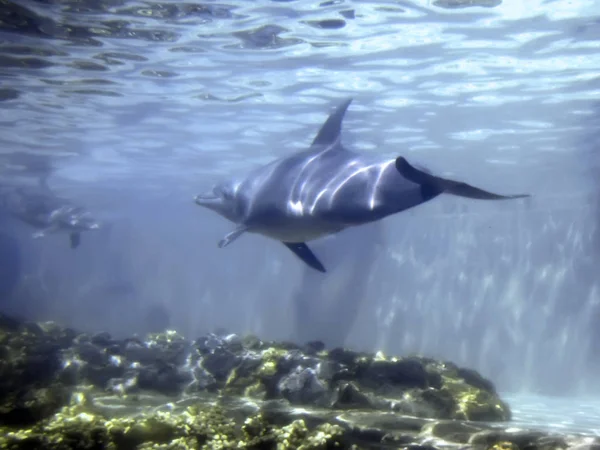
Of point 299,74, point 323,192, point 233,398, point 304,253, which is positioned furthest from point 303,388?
point 299,74

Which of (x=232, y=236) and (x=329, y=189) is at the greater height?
(x=329, y=189)

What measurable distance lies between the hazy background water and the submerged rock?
8121 mm

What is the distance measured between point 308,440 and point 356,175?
2.70 m

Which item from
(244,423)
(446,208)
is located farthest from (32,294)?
(244,423)

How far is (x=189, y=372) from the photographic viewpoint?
373 inches

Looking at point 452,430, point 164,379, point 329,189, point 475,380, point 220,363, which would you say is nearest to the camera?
point 452,430

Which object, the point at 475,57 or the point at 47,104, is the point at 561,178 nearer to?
the point at 475,57

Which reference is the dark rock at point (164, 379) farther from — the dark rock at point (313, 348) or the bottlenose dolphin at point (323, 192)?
the bottlenose dolphin at point (323, 192)

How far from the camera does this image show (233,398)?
305 inches

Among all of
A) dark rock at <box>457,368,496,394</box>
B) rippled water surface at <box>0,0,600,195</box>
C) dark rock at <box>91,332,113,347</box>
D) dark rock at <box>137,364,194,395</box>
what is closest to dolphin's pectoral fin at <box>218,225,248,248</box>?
dark rock at <box>137,364,194,395</box>

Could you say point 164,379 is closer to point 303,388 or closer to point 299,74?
point 303,388

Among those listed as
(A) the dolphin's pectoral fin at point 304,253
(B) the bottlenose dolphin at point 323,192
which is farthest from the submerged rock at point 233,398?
(B) the bottlenose dolphin at point 323,192

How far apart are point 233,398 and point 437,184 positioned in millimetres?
4873

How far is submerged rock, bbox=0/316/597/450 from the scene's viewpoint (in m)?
5.15
